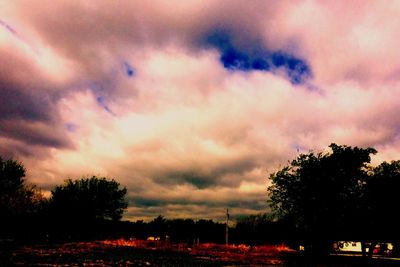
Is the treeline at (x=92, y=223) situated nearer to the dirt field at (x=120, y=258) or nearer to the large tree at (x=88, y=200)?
the large tree at (x=88, y=200)

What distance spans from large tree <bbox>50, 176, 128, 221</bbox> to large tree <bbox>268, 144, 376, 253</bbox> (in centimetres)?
3617

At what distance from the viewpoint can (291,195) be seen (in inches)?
1644

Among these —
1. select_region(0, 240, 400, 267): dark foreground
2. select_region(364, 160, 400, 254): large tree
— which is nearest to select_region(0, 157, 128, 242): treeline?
select_region(0, 240, 400, 267): dark foreground

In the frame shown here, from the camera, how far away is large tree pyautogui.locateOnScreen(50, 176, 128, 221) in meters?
59.0

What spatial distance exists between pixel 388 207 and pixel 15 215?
5067 cm

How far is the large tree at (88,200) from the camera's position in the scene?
5897 centimetres

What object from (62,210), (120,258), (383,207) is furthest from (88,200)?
(383,207)

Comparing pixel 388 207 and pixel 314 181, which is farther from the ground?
pixel 314 181

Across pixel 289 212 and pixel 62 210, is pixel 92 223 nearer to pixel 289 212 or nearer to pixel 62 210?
pixel 62 210

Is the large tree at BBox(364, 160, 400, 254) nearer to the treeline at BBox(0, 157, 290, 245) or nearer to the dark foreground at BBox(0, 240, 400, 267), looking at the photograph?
the dark foreground at BBox(0, 240, 400, 267)

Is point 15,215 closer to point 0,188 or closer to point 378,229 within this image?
point 0,188

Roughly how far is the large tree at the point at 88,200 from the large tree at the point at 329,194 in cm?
3617

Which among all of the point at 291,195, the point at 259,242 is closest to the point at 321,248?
the point at 291,195

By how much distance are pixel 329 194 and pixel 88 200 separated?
44983 mm
